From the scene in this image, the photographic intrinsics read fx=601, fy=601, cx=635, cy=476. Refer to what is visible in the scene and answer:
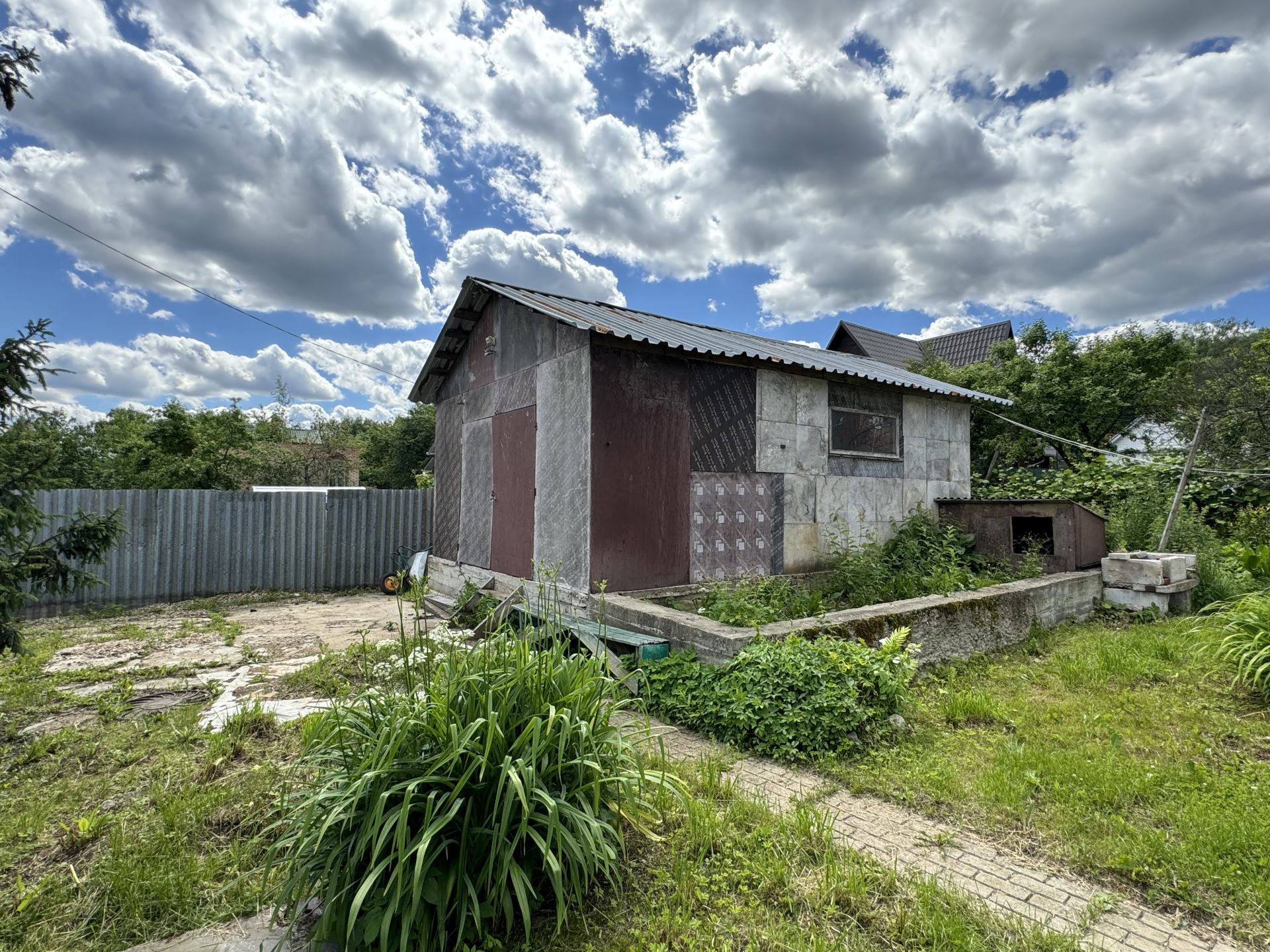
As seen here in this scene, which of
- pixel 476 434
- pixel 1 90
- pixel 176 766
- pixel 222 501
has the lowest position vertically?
pixel 176 766

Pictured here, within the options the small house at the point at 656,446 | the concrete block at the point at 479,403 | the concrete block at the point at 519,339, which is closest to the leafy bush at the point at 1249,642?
the small house at the point at 656,446

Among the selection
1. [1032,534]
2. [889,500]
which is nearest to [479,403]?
[889,500]

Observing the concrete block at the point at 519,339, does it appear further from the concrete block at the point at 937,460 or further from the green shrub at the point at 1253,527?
the green shrub at the point at 1253,527

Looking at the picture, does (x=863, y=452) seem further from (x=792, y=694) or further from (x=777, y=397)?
(x=792, y=694)

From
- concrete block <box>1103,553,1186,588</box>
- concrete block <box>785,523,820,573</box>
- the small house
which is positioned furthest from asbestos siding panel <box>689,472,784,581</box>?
concrete block <box>1103,553,1186,588</box>

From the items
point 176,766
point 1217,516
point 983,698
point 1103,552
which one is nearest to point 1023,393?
point 1217,516

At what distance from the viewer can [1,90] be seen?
367 cm

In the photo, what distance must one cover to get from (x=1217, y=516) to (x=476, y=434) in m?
12.5

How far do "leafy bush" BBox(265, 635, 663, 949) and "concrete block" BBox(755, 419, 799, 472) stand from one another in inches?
201

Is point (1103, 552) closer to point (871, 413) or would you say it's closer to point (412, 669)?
point (871, 413)

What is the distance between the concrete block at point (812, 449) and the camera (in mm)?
7520

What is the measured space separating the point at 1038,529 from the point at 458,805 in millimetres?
8733

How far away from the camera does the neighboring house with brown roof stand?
2198 centimetres

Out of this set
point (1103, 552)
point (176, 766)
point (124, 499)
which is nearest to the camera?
point (176, 766)
